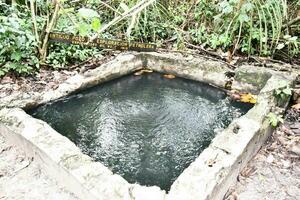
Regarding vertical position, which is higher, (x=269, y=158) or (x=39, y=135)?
(x=39, y=135)

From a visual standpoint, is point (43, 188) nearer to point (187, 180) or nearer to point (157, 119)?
point (187, 180)

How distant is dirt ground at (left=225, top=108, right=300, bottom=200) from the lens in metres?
2.21

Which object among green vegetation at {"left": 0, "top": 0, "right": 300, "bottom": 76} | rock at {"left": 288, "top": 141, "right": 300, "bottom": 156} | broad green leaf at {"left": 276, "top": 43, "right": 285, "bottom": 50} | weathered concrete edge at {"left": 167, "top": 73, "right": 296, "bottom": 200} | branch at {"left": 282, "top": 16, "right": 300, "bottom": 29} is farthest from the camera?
branch at {"left": 282, "top": 16, "right": 300, "bottom": 29}

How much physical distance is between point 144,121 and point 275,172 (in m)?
1.20

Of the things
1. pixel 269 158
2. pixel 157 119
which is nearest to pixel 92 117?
pixel 157 119

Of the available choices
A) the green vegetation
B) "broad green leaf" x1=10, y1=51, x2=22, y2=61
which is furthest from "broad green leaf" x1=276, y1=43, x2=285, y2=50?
"broad green leaf" x1=10, y1=51, x2=22, y2=61

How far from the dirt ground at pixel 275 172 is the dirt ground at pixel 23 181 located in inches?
47.3

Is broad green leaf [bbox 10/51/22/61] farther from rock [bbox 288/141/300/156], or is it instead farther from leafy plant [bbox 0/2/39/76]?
rock [bbox 288/141/300/156]

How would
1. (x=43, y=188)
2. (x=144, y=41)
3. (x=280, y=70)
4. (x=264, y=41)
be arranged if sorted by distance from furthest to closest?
(x=144, y=41)
(x=264, y=41)
(x=280, y=70)
(x=43, y=188)

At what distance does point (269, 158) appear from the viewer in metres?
2.54

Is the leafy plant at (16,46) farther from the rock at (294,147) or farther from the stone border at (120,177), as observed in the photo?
the rock at (294,147)

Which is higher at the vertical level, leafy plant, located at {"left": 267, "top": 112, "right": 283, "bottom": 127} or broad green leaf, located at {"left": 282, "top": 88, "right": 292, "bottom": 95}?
broad green leaf, located at {"left": 282, "top": 88, "right": 292, "bottom": 95}

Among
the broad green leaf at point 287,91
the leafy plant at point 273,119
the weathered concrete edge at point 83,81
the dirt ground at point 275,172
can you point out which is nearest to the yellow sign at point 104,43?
the weathered concrete edge at point 83,81

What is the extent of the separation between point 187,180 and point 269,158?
94 centimetres
